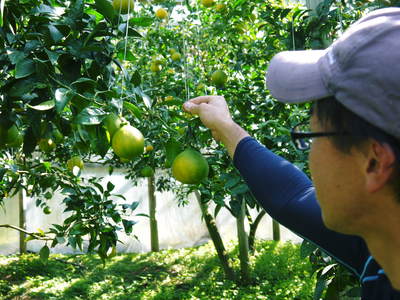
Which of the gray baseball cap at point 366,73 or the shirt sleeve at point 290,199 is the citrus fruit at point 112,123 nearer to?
the shirt sleeve at point 290,199

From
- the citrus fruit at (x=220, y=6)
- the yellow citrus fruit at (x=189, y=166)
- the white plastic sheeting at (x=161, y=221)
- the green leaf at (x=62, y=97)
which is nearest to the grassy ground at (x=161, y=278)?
the white plastic sheeting at (x=161, y=221)

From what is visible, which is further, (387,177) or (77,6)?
(77,6)

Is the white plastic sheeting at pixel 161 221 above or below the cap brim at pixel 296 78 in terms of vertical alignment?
below

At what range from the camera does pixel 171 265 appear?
21.7 ft

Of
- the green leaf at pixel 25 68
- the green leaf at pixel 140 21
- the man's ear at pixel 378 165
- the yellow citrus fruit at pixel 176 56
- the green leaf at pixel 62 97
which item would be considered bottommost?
the man's ear at pixel 378 165

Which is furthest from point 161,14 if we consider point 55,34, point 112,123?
point 112,123

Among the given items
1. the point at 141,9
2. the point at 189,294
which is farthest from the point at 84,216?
the point at 189,294

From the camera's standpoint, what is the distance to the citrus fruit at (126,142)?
1.19 m

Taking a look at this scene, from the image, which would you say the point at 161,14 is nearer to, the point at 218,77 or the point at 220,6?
the point at 220,6

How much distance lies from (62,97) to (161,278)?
5.02 m

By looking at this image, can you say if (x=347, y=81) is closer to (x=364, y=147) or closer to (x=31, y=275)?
(x=364, y=147)

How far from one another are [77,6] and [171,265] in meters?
5.67

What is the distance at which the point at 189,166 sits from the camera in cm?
124

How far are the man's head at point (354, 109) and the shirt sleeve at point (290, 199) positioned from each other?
241 millimetres
